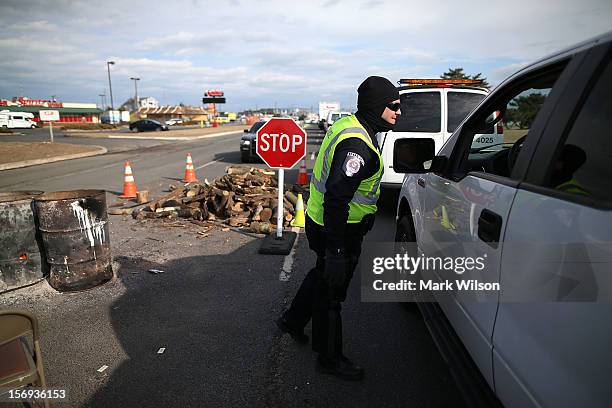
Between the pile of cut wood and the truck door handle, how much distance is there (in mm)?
4651

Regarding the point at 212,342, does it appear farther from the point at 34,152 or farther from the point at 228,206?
the point at 34,152

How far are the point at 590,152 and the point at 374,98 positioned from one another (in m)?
1.33

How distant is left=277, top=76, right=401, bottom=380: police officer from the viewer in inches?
94.9

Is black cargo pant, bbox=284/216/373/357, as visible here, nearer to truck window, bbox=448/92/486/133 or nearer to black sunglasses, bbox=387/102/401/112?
black sunglasses, bbox=387/102/401/112

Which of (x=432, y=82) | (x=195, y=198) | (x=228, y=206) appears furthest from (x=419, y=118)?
(x=195, y=198)

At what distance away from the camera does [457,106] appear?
6.58 meters

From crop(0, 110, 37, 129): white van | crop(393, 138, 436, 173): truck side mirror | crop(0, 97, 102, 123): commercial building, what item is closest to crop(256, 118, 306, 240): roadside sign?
crop(393, 138, 436, 173): truck side mirror

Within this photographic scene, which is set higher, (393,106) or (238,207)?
(393,106)

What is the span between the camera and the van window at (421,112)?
6617 mm

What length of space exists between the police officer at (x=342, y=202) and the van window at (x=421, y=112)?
4.21 meters

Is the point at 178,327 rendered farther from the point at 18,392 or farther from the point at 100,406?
the point at 18,392

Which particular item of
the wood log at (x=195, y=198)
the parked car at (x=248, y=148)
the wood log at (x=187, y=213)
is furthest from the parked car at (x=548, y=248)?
the parked car at (x=248, y=148)

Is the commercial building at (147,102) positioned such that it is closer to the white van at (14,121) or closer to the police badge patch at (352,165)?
the white van at (14,121)

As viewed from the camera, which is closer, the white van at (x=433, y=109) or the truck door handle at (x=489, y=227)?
the truck door handle at (x=489, y=227)
